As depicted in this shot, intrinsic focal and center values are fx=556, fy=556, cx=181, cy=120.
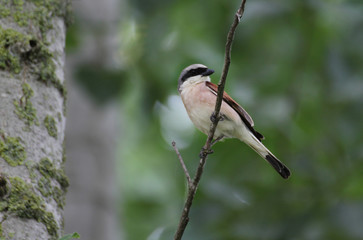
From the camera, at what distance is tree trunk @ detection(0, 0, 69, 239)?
2.23 metres

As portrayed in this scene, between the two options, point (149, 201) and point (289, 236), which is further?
point (149, 201)

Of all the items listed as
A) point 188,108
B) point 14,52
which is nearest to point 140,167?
point 188,108

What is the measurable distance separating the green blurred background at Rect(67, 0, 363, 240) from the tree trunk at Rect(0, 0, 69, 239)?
5.24ft

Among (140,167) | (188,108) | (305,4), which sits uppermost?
(140,167)

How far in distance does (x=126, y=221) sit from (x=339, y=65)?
3.61 metres

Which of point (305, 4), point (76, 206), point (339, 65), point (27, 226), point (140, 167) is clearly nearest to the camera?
point (27, 226)

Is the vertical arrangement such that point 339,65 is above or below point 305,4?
below

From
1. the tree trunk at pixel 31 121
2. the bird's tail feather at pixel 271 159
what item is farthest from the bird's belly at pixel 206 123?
the tree trunk at pixel 31 121

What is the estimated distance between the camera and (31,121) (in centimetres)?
244

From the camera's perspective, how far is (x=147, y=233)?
23.1 ft

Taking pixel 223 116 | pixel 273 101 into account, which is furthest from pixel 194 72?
pixel 273 101

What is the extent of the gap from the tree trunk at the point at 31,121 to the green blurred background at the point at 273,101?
1.60m

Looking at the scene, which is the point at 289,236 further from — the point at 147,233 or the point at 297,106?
the point at 147,233

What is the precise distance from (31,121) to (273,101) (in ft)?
9.58
